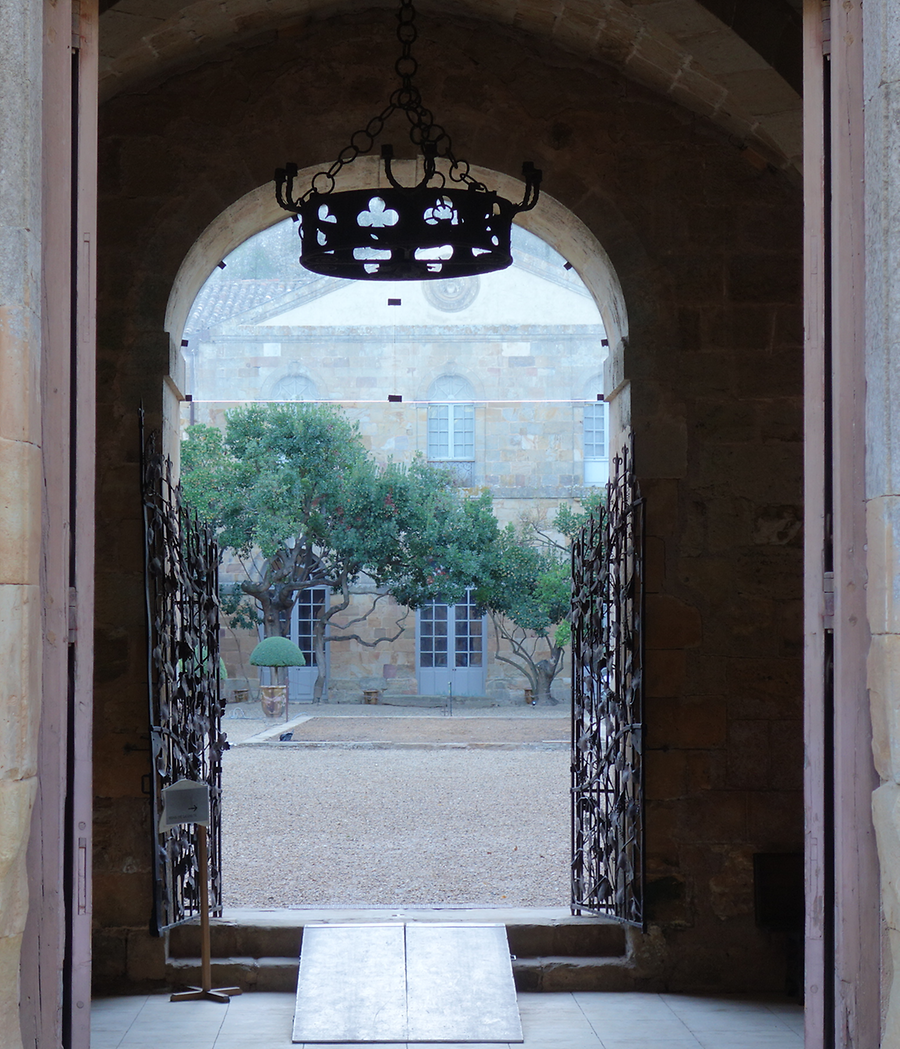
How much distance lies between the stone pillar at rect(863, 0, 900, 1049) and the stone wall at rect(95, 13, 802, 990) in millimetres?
2722

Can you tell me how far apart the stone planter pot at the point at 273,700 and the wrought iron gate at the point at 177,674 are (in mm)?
10346

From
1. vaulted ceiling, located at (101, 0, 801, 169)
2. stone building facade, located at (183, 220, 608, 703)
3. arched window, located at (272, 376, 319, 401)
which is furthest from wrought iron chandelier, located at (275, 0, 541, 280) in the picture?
arched window, located at (272, 376, 319, 401)

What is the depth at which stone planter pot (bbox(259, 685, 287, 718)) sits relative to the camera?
15367 mm

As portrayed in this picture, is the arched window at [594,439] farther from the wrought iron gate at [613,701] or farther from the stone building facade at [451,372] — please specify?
the wrought iron gate at [613,701]

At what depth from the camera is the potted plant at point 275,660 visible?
48.9 ft

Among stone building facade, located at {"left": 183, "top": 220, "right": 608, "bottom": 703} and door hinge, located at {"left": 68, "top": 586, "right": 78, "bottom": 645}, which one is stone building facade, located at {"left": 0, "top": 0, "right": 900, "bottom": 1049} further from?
stone building facade, located at {"left": 183, "top": 220, "right": 608, "bottom": 703}

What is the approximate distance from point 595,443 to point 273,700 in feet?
25.3

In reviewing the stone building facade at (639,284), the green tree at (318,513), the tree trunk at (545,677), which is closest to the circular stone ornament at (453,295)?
the green tree at (318,513)

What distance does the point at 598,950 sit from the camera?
15.3ft

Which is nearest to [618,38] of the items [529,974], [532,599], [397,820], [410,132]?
[410,132]

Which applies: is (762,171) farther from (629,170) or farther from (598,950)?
(598,950)

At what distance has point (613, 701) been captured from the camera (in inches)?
190

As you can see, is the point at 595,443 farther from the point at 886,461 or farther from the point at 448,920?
the point at 886,461

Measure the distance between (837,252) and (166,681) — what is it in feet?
10.5
